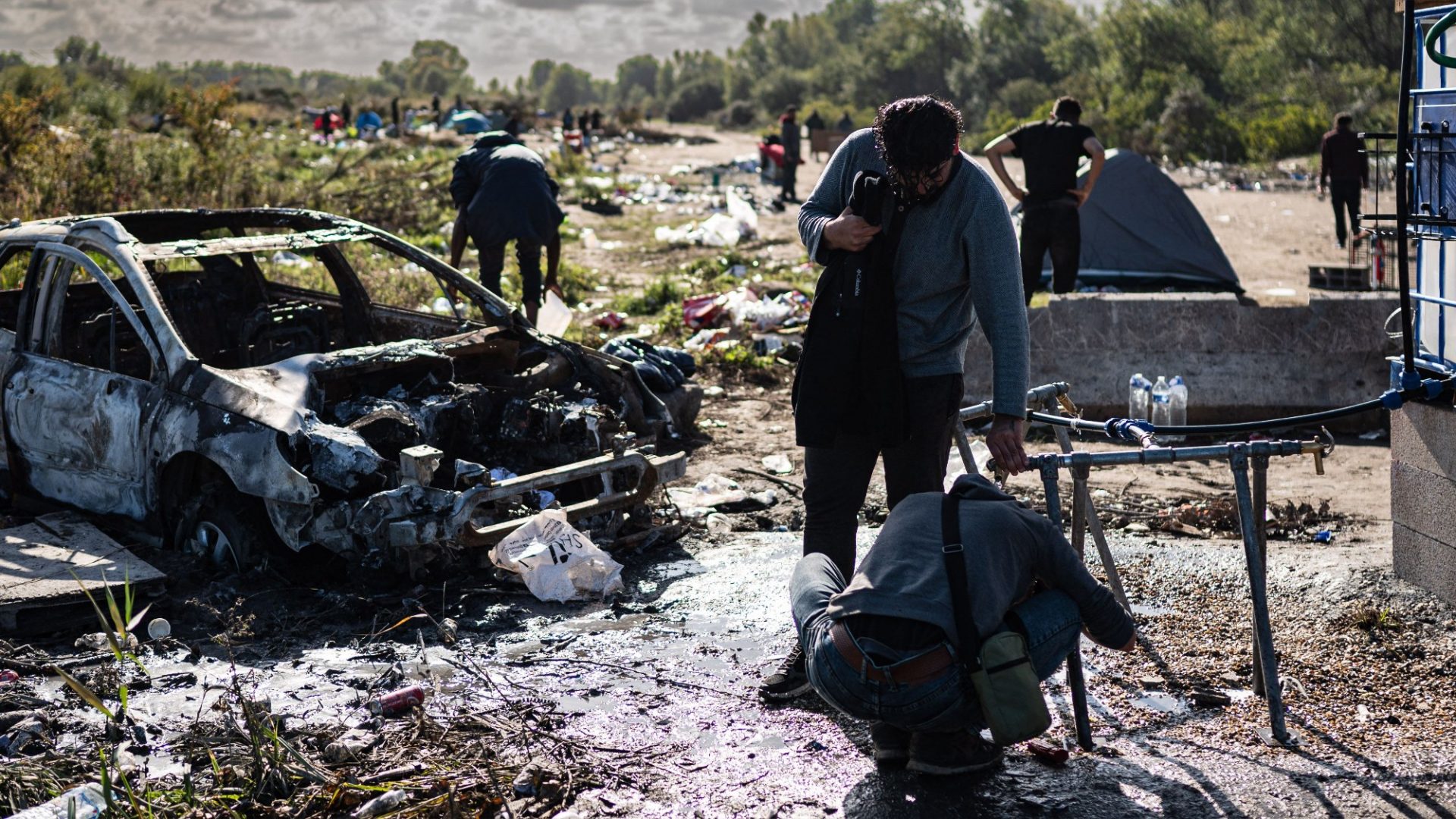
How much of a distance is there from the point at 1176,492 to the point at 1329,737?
10.7ft

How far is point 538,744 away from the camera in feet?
13.4

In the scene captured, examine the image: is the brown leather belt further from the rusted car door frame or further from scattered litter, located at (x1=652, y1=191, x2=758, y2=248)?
scattered litter, located at (x1=652, y1=191, x2=758, y2=248)

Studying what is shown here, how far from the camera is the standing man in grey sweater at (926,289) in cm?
376

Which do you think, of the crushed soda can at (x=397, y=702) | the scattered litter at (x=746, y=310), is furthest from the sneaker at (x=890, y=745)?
the scattered litter at (x=746, y=310)

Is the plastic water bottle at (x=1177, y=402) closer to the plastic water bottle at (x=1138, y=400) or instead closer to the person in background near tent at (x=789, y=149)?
the plastic water bottle at (x=1138, y=400)

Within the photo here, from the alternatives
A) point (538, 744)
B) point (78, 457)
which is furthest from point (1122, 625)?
point (78, 457)

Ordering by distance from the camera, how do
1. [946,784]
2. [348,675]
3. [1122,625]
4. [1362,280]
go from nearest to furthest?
[1122,625], [946,784], [348,675], [1362,280]

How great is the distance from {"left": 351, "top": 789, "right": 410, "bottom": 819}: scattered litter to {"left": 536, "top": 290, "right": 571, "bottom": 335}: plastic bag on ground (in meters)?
6.10

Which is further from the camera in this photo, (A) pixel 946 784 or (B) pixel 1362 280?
(B) pixel 1362 280

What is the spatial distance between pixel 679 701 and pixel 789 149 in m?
20.7

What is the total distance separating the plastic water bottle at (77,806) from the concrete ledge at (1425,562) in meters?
4.56

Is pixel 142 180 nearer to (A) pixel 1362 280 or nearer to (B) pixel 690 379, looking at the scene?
(B) pixel 690 379

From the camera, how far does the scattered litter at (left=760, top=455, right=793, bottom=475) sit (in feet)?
25.4

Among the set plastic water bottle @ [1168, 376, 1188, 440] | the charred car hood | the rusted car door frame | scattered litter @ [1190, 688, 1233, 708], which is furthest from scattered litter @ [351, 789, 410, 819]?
plastic water bottle @ [1168, 376, 1188, 440]
